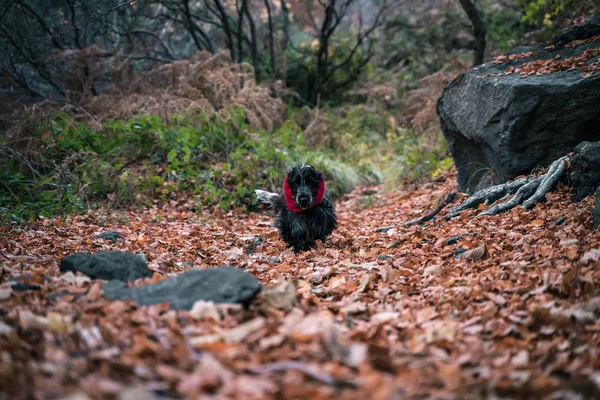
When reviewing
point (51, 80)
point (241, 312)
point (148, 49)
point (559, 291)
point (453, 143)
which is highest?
point (148, 49)

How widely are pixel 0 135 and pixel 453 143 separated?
680 cm

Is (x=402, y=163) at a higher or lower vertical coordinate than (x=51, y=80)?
lower

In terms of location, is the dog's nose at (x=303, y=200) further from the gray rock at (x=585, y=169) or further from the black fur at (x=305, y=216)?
the gray rock at (x=585, y=169)

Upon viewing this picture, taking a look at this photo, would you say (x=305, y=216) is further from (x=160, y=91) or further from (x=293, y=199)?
(x=160, y=91)

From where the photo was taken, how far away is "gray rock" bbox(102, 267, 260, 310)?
8.95 ft

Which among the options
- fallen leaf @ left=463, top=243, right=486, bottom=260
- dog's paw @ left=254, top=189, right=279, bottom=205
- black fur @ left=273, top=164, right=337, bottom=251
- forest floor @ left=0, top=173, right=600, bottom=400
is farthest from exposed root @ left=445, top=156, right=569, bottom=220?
dog's paw @ left=254, top=189, right=279, bottom=205

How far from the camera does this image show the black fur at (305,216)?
5.22m

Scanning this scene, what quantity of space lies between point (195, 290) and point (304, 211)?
2.69 m

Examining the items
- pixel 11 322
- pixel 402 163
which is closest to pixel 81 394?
pixel 11 322

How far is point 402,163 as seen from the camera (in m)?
9.88

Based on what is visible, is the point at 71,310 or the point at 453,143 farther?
the point at 453,143

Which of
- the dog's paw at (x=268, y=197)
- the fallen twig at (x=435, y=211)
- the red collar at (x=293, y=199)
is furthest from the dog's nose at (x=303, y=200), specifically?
the fallen twig at (x=435, y=211)

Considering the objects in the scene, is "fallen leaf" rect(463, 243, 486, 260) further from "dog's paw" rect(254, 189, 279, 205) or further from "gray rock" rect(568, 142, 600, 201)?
"dog's paw" rect(254, 189, 279, 205)

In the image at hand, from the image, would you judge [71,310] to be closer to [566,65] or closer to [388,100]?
[566,65]
